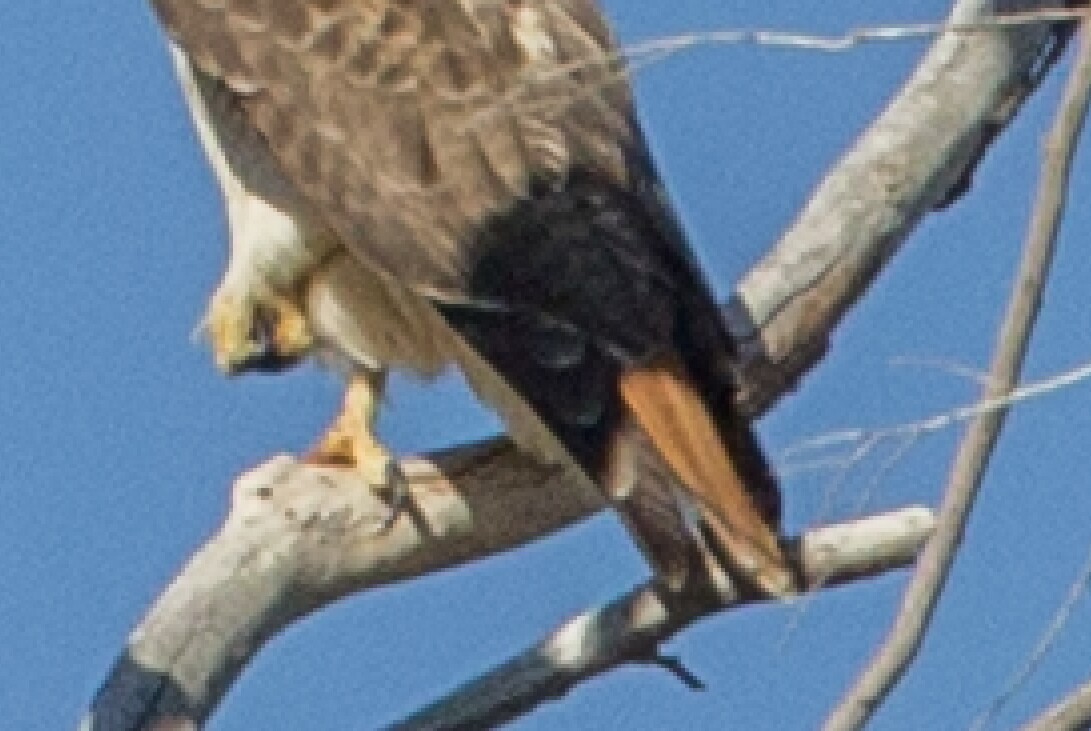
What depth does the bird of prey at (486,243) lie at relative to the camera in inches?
132

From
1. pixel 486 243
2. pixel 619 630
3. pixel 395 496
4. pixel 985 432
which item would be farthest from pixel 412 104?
pixel 985 432

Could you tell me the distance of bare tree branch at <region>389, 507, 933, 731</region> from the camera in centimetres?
308

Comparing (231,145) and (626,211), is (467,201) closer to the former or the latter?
(626,211)

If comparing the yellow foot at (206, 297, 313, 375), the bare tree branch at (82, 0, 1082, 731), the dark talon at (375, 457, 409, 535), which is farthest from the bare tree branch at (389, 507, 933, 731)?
the yellow foot at (206, 297, 313, 375)

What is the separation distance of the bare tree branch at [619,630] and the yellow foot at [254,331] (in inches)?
39.4

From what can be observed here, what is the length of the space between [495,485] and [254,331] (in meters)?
0.52

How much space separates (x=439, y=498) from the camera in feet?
12.1

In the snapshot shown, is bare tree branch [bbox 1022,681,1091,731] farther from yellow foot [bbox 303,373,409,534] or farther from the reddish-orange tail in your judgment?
Result: yellow foot [bbox 303,373,409,534]

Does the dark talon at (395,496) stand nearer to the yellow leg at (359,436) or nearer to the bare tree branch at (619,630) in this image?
the yellow leg at (359,436)

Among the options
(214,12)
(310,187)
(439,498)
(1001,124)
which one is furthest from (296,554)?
(1001,124)

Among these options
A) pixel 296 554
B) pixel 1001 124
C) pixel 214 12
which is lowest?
pixel 1001 124

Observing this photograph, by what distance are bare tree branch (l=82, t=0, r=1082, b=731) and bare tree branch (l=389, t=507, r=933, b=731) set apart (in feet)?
0.81

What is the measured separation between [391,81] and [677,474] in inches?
33.1

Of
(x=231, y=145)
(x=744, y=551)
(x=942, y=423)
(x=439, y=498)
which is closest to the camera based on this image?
(x=942, y=423)
